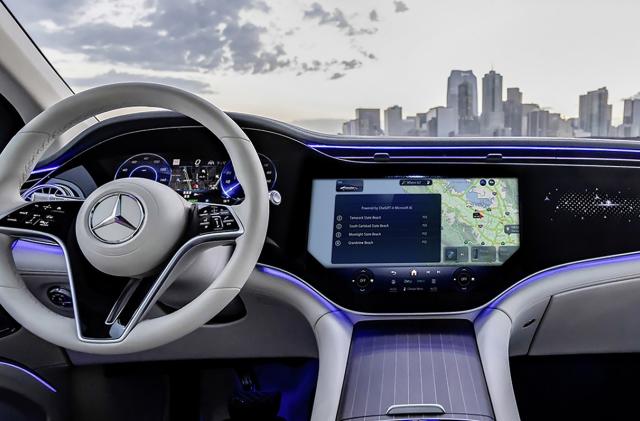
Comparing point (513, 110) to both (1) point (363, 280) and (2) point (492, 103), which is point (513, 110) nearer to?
(2) point (492, 103)

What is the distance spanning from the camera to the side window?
1.86 metres

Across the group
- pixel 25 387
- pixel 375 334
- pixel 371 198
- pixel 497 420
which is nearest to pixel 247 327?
pixel 375 334

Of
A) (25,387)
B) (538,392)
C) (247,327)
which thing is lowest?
(538,392)

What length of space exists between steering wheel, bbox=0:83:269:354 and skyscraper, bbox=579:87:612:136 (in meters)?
1.18

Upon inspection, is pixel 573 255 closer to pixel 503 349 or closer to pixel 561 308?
pixel 561 308

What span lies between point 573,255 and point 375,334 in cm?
63

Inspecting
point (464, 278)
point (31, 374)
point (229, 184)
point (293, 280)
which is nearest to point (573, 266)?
point (464, 278)

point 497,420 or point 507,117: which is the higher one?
point 507,117

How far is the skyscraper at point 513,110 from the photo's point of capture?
194cm

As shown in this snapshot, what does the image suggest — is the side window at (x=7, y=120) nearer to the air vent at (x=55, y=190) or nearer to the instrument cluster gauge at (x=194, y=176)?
the air vent at (x=55, y=190)

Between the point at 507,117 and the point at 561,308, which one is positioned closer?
the point at 561,308

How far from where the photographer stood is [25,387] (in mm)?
1853

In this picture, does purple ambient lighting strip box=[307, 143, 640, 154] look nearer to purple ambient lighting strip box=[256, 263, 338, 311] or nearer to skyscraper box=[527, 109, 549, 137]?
skyscraper box=[527, 109, 549, 137]

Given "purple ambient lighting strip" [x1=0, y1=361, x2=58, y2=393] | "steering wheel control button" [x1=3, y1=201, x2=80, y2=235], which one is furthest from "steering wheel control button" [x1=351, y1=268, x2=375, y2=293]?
"purple ambient lighting strip" [x1=0, y1=361, x2=58, y2=393]
